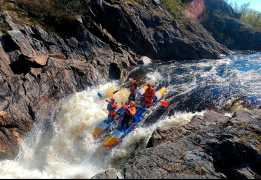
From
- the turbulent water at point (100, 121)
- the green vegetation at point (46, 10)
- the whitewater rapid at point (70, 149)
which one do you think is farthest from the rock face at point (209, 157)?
the green vegetation at point (46, 10)

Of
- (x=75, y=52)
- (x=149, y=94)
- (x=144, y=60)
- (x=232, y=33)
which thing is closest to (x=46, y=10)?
(x=75, y=52)

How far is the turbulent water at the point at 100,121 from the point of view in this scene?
29.0ft

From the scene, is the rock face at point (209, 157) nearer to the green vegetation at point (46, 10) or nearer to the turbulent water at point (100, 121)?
the turbulent water at point (100, 121)

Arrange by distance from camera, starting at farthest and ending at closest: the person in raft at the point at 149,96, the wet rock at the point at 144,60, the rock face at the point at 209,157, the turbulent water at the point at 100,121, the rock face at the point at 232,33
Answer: the rock face at the point at 232,33 → the wet rock at the point at 144,60 → the person in raft at the point at 149,96 → the turbulent water at the point at 100,121 → the rock face at the point at 209,157

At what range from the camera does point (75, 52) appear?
1866 centimetres

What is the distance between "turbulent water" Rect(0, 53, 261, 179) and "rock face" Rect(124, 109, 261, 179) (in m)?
1.22

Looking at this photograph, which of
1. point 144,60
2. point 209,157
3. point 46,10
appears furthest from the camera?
point 144,60

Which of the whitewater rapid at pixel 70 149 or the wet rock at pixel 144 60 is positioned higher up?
the wet rock at pixel 144 60

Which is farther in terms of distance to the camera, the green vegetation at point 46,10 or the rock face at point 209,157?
the green vegetation at point 46,10

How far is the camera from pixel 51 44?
688 inches

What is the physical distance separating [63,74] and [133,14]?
61.3 ft

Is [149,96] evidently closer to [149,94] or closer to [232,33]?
[149,94]

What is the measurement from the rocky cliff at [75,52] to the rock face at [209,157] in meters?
7.36

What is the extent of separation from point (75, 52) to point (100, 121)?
9.79 m
